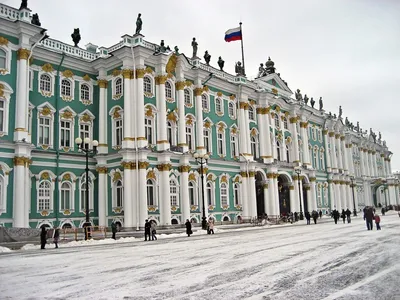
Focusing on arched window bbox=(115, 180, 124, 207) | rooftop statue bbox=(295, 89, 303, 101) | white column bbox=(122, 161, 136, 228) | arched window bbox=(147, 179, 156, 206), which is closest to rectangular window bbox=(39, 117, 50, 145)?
white column bbox=(122, 161, 136, 228)

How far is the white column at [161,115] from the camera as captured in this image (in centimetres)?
3684

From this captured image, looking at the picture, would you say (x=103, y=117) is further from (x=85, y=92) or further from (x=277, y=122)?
(x=277, y=122)

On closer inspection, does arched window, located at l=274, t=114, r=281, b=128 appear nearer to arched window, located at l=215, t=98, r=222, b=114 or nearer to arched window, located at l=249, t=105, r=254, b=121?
arched window, located at l=249, t=105, r=254, b=121

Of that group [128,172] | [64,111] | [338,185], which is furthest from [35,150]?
[338,185]

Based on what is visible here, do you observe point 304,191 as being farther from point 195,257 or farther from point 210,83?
point 195,257

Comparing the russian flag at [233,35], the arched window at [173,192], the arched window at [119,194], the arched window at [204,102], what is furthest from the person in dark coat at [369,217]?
the russian flag at [233,35]

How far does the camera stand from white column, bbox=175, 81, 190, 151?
1542 inches

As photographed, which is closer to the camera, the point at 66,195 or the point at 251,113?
the point at 66,195

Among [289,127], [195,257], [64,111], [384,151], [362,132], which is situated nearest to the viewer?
[195,257]

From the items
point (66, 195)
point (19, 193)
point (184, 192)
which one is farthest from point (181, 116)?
point (19, 193)

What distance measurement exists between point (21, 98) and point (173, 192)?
15051 millimetres

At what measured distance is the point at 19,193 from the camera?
95.0 ft

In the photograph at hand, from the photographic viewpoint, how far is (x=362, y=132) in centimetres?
8981

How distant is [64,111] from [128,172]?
7.55 m
